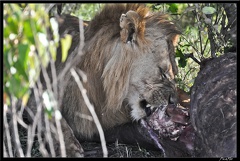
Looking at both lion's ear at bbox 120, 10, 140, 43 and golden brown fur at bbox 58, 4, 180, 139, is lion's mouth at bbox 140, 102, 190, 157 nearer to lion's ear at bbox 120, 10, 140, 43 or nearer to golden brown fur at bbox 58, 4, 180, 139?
golden brown fur at bbox 58, 4, 180, 139

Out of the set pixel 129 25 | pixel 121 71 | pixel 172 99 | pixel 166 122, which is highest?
pixel 129 25

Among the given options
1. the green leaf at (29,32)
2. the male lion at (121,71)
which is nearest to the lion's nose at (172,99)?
the male lion at (121,71)

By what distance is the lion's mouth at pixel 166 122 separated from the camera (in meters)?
5.05

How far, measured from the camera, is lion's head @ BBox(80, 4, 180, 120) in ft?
17.0

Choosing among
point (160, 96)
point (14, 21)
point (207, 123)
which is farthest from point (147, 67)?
point (14, 21)

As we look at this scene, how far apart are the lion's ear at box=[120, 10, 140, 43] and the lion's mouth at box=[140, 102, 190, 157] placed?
64 centimetres

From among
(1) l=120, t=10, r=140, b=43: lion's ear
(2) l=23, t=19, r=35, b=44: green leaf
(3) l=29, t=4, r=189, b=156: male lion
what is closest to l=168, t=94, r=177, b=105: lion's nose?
(3) l=29, t=4, r=189, b=156: male lion

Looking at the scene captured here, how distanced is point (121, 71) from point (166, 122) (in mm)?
593

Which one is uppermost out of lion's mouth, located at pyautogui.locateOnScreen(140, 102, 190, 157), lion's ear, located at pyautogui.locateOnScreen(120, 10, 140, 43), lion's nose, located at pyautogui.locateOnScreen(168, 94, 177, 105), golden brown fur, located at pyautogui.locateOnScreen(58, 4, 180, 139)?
lion's ear, located at pyautogui.locateOnScreen(120, 10, 140, 43)

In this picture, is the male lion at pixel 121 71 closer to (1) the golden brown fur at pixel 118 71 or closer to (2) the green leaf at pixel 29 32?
(1) the golden brown fur at pixel 118 71

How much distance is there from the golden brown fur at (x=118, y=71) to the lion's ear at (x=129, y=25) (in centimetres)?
2

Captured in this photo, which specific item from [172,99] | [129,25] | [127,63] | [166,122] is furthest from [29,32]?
[172,99]

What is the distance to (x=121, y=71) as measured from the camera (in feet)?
17.0

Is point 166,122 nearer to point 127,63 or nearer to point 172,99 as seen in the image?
point 172,99
